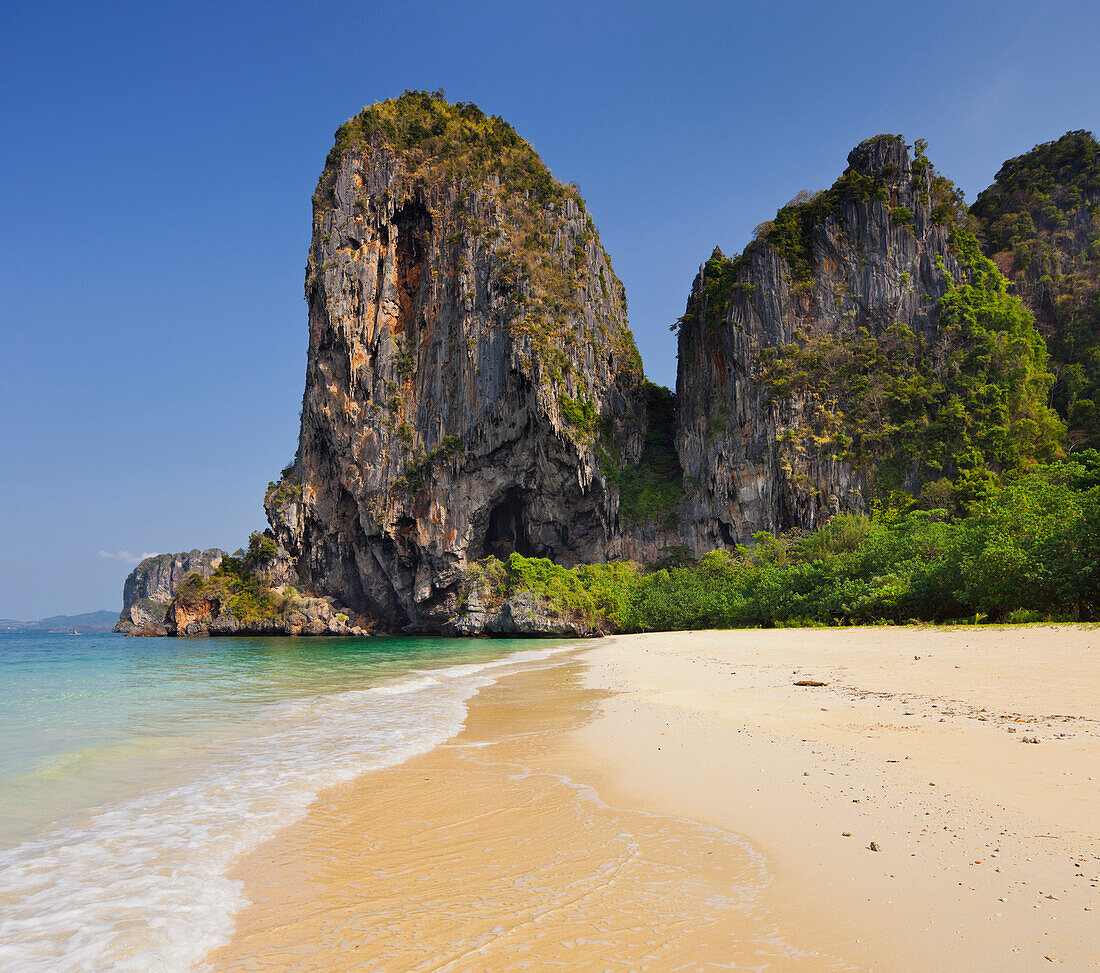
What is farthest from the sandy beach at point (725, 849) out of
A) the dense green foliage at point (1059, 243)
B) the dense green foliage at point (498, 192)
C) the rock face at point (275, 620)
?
the rock face at point (275, 620)

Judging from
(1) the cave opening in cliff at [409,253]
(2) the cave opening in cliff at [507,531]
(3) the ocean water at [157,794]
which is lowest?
(3) the ocean water at [157,794]

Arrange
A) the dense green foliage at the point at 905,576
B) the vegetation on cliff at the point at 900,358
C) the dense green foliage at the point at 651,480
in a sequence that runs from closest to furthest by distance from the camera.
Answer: the dense green foliage at the point at 905,576
the vegetation on cliff at the point at 900,358
the dense green foliage at the point at 651,480

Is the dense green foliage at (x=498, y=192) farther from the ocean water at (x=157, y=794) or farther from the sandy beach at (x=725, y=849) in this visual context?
the sandy beach at (x=725, y=849)

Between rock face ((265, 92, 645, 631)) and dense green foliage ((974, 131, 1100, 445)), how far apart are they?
98.6ft

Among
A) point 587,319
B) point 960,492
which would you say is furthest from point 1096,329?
point 587,319

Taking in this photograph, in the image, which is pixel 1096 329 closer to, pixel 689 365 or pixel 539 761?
pixel 689 365

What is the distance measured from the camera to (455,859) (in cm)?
359

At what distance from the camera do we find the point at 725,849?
3400 mm

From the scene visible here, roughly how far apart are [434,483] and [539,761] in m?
45.9

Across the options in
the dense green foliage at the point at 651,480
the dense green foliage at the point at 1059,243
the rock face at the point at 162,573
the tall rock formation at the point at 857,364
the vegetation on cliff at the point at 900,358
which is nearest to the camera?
the vegetation on cliff at the point at 900,358

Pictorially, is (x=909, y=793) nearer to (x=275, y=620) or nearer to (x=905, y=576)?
(x=905, y=576)

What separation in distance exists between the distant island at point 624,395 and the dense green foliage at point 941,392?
0.55ft

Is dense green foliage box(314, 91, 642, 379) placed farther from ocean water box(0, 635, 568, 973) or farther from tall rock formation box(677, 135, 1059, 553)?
ocean water box(0, 635, 568, 973)

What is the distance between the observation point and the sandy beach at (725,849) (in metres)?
2.42
